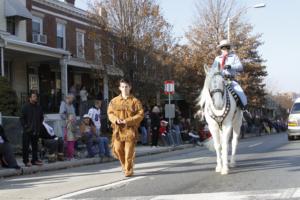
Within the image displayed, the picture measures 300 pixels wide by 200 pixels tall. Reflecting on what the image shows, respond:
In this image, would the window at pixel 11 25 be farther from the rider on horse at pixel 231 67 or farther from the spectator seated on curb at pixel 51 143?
the rider on horse at pixel 231 67

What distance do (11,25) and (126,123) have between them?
1929 cm

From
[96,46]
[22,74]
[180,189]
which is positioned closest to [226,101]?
[180,189]

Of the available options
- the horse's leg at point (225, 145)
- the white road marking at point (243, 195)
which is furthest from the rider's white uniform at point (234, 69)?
the white road marking at point (243, 195)

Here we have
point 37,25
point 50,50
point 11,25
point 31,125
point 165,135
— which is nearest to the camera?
point 31,125

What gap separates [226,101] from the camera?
410 inches

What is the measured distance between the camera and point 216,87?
1027 centimetres

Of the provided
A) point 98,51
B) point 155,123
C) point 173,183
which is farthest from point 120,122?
point 98,51

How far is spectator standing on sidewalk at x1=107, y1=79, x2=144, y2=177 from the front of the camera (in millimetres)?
10797

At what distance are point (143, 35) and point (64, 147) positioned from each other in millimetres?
10684

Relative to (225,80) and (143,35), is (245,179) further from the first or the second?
(143,35)

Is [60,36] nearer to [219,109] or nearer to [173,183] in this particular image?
[219,109]

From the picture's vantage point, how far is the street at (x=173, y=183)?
8.35 m

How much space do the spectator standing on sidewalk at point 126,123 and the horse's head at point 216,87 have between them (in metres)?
1.60

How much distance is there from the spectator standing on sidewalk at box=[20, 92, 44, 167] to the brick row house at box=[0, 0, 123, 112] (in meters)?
9.39
